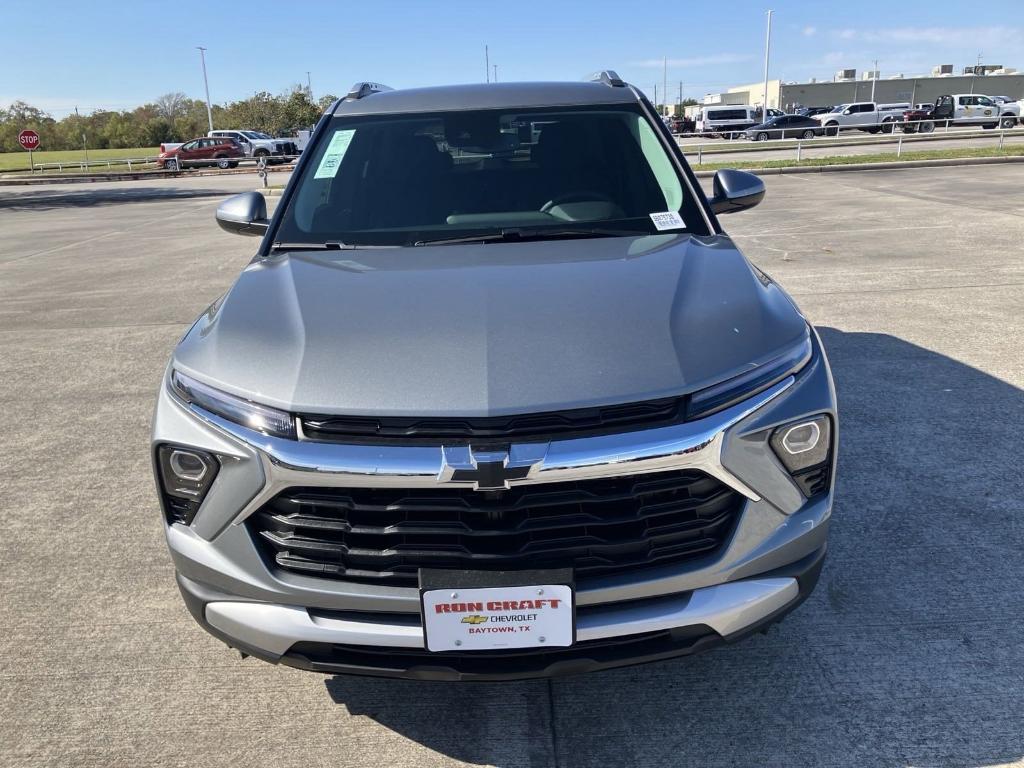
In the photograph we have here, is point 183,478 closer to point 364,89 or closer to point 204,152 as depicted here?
point 364,89

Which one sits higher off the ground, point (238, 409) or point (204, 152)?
point (204, 152)

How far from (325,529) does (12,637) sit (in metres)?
1.69

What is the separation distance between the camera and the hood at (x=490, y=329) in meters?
2.00

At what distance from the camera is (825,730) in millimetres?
2316

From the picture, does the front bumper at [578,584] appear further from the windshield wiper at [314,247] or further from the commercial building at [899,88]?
the commercial building at [899,88]

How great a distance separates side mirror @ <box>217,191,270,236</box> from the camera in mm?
3664

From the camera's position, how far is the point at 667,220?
314 cm

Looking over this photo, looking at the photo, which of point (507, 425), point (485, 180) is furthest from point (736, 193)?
point (507, 425)

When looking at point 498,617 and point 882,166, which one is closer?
point 498,617

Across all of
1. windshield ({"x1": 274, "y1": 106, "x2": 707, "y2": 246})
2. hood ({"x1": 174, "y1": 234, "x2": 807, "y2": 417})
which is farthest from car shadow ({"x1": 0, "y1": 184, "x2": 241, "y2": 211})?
hood ({"x1": 174, "y1": 234, "x2": 807, "y2": 417})

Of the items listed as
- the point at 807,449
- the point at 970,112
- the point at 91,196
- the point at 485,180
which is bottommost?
the point at 91,196

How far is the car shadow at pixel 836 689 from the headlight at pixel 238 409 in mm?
984

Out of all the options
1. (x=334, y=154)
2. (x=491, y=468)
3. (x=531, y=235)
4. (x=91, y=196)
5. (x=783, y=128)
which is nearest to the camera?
(x=491, y=468)

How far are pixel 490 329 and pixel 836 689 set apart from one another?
1.50 meters
